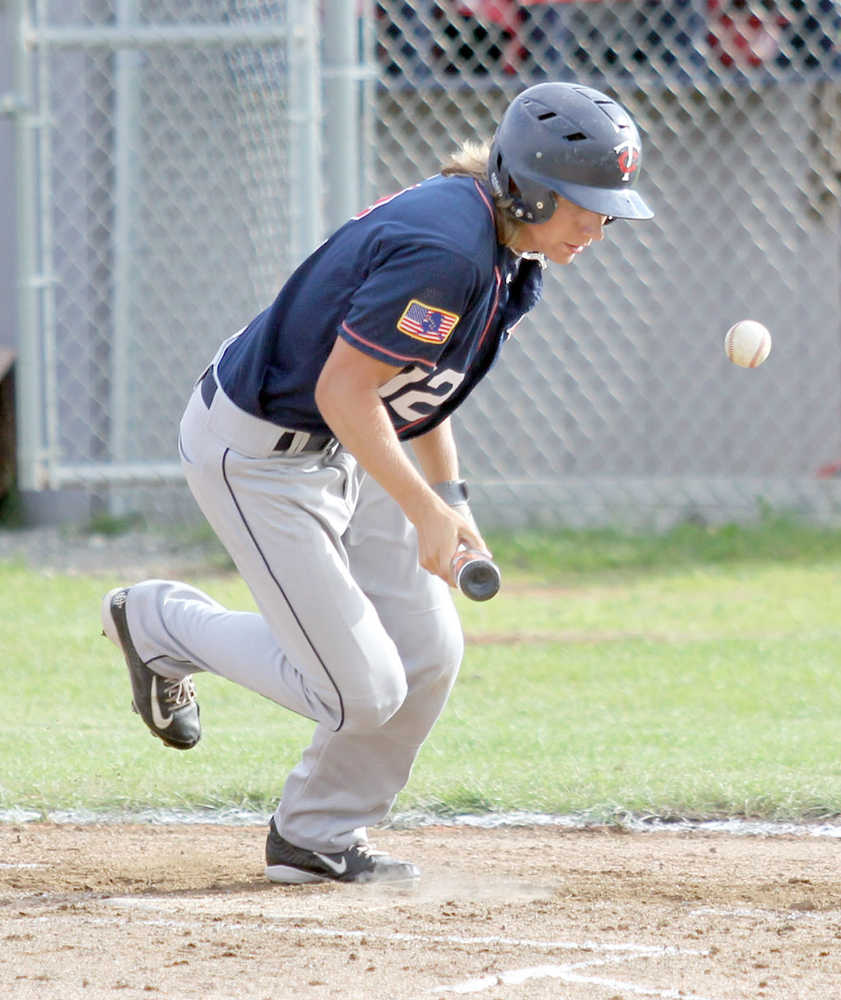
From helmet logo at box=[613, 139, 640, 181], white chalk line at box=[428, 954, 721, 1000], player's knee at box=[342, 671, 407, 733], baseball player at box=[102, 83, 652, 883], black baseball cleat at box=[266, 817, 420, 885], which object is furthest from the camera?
black baseball cleat at box=[266, 817, 420, 885]

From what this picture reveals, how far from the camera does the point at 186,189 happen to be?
8.64 metres

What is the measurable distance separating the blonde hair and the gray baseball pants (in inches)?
24.5

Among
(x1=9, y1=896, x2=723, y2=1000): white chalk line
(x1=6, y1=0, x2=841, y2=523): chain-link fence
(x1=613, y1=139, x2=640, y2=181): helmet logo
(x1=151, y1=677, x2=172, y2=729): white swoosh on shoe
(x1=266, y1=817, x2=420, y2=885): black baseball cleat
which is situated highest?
(x1=613, y1=139, x2=640, y2=181): helmet logo

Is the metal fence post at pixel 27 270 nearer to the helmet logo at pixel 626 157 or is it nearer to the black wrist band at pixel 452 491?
the black wrist band at pixel 452 491

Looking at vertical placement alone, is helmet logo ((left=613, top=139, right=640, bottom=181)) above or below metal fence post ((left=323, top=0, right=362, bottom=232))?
above

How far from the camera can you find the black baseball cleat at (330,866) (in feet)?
12.3

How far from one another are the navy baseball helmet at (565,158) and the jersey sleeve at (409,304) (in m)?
0.23

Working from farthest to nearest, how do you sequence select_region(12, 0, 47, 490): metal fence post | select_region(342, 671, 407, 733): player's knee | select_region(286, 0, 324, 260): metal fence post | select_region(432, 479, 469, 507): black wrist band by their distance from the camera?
1. select_region(12, 0, 47, 490): metal fence post
2. select_region(286, 0, 324, 260): metal fence post
3. select_region(432, 479, 469, 507): black wrist band
4. select_region(342, 671, 407, 733): player's knee

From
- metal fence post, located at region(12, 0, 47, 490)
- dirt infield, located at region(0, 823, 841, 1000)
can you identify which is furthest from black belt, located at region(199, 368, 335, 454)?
metal fence post, located at region(12, 0, 47, 490)

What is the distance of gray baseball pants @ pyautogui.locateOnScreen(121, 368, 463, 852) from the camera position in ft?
11.6

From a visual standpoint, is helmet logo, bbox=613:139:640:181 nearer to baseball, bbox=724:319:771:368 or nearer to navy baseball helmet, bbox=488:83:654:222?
navy baseball helmet, bbox=488:83:654:222

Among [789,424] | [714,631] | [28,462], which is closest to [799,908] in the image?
[714,631]

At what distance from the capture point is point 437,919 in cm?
340

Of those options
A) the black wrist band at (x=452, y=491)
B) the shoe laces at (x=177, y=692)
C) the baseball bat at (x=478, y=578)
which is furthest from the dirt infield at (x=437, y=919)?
the black wrist band at (x=452, y=491)
